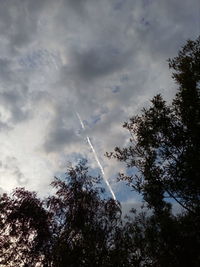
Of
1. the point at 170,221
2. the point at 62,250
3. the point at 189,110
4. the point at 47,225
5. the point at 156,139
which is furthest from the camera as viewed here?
the point at 47,225

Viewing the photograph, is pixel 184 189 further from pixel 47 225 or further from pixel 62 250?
pixel 47 225

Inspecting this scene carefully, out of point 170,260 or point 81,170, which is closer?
point 170,260

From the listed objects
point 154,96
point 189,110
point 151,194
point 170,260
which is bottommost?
point 170,260

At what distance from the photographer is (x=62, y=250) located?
46.0 feet

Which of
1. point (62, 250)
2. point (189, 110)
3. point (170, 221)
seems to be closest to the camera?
point (62, 250)

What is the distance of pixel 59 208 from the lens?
24.4 meters

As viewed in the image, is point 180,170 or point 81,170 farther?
point 81,170

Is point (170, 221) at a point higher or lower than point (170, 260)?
higher

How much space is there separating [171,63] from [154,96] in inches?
128

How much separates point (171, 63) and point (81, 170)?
510 inches

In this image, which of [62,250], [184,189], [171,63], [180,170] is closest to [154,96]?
[171,63]

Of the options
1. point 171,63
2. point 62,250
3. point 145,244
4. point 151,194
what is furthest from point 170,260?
point 171,63

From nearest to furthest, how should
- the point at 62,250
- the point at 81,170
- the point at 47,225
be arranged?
the point at 62,250
the point at 47,225
the point at 81,170

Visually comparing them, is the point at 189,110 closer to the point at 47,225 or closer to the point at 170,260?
the point at 170,260
